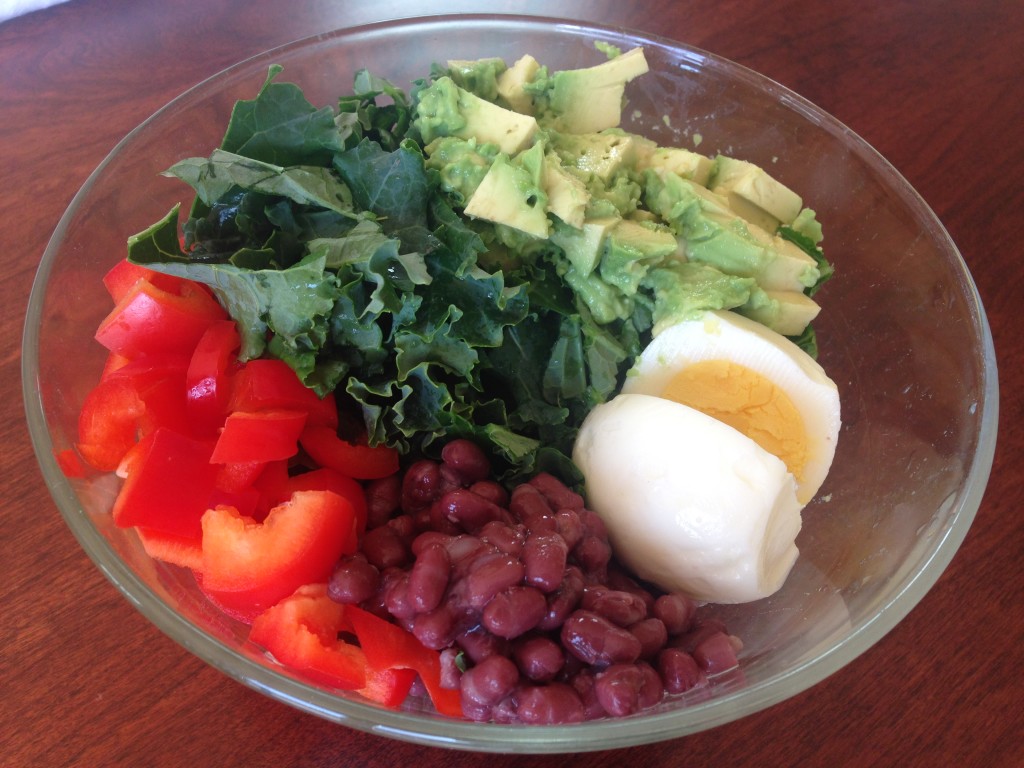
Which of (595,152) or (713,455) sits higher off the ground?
(595,152)

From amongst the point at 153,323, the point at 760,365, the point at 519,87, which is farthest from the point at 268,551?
the point at 519,87

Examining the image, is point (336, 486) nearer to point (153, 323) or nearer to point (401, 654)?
point (401, 654)

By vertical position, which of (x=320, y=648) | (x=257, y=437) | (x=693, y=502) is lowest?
(x=693, y=502)

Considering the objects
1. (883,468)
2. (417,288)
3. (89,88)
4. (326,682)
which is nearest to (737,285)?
(883,468)

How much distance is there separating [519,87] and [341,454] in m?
0.89

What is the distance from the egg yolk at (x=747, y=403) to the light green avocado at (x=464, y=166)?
1.89 ft

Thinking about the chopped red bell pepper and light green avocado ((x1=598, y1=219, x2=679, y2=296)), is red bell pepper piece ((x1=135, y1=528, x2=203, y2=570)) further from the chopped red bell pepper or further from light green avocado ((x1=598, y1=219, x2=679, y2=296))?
light green avocado ((x1=598, y1=219, x2=679, y2=296))

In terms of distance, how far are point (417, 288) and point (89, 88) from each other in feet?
4.73

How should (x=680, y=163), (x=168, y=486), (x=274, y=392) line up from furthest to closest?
(x=680, y=163), (x=274, y=392), (x=168, y=486)

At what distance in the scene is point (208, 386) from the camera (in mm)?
1388

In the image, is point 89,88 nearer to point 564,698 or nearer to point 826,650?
point 564,698

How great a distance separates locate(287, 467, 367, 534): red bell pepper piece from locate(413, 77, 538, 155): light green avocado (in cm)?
72

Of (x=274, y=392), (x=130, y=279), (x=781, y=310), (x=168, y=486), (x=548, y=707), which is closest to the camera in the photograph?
(x=548, y=707)

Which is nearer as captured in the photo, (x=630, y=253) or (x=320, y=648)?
(x=320, y=648)
